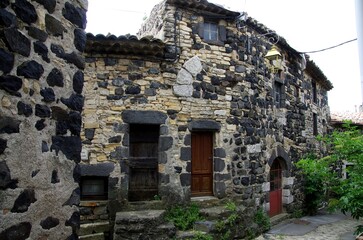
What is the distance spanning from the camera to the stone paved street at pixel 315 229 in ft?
22.2

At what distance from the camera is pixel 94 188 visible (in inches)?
239

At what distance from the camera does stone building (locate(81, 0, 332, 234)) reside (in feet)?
19.5

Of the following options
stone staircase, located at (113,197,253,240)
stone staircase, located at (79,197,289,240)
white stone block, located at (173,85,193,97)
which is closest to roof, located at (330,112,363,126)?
stone staircase, located at (79,197,289,240)

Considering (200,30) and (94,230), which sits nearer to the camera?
(94,230)

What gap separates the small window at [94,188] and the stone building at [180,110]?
0.03 meters

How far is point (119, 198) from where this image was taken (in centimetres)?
589

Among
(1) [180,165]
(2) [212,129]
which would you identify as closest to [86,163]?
(1) [180,165]

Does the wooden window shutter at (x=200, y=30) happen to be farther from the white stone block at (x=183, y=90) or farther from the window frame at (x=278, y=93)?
the window frame at (x=278, y=93)

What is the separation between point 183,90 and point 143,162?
1678 millimetres

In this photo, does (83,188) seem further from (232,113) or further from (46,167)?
(46,167)

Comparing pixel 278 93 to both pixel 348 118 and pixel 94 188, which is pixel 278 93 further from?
pixel 348 118

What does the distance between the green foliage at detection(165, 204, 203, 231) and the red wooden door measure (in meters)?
3.05

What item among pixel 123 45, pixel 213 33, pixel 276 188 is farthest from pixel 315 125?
pixel 123 45

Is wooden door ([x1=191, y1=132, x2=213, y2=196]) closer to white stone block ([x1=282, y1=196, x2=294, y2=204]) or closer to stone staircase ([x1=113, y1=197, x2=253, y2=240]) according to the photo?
stone staircase ([x1=113, y1=197, x2=253, y2=240])
